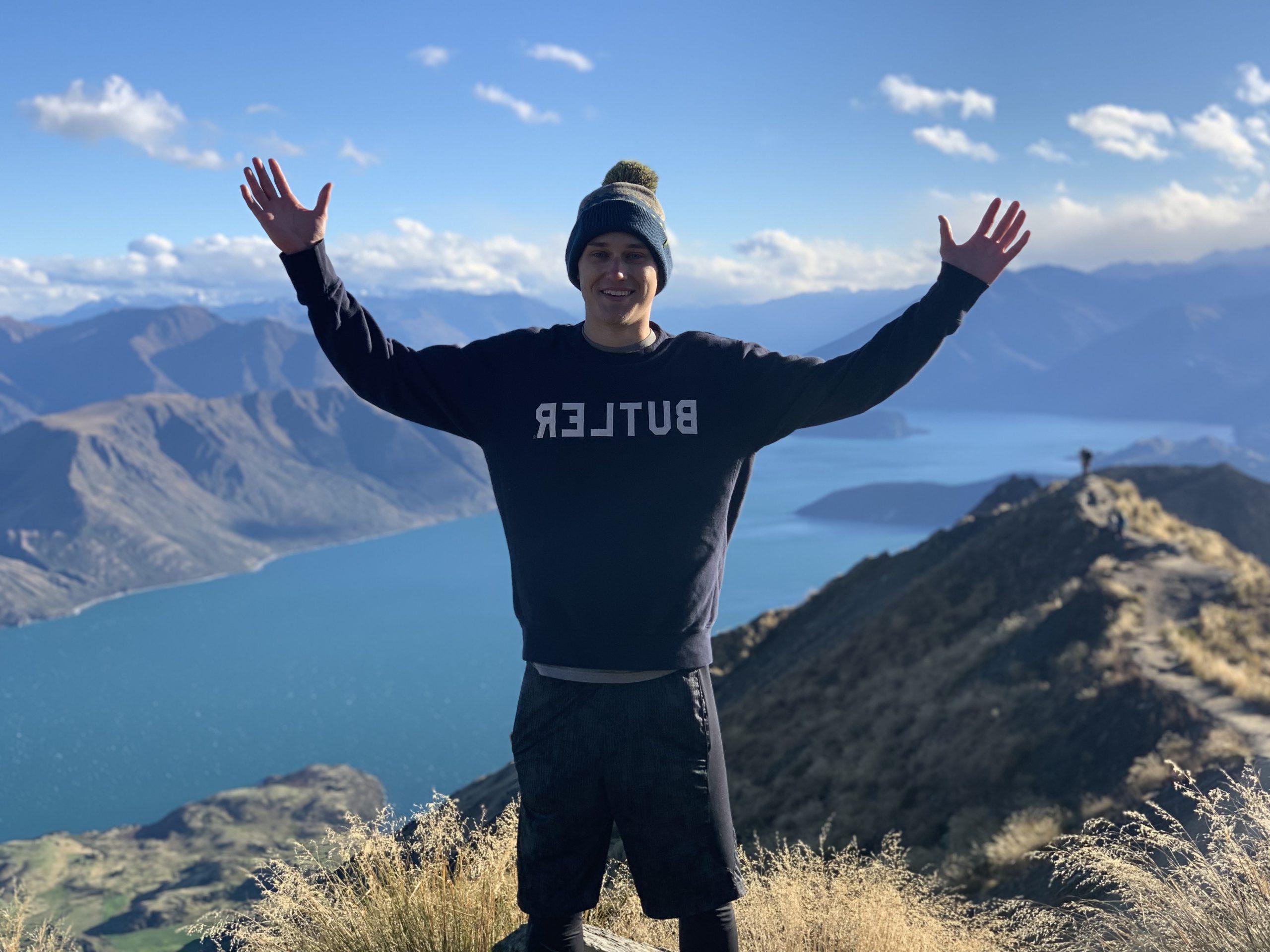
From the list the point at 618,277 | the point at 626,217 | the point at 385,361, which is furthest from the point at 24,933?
the point at 626,217

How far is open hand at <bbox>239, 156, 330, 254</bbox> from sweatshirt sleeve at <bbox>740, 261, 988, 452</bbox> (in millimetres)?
1542

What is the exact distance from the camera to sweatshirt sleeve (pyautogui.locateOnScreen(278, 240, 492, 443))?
323 centimetres

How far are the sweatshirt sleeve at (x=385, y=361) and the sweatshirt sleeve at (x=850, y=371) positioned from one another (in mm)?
954

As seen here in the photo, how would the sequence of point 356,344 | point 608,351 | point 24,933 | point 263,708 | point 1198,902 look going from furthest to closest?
point 263,708, point 24,933, point 1198,902, point 608,351, point 356,344

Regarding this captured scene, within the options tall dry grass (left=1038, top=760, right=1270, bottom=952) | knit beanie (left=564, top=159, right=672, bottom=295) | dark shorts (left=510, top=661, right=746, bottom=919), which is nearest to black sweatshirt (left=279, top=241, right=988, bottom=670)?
dark shorts (left=510, top=661, right=746, bottom=919)

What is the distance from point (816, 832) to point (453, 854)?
886cm

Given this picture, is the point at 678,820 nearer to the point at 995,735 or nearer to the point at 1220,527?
the point at 995,735

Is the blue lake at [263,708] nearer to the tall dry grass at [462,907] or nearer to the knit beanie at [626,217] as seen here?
the tall dry grass at [462,907]

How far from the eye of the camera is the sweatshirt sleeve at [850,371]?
3.21m

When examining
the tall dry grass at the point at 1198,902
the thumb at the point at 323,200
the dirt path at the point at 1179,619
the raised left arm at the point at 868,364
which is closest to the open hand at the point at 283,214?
the thumb at the point at 323,200

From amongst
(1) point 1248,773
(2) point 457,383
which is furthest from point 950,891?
(2) point 457,383

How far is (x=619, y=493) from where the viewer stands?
3.13 metres

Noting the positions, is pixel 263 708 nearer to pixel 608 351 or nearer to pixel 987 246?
pixel 608 351

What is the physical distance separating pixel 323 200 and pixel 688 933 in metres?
2.86
